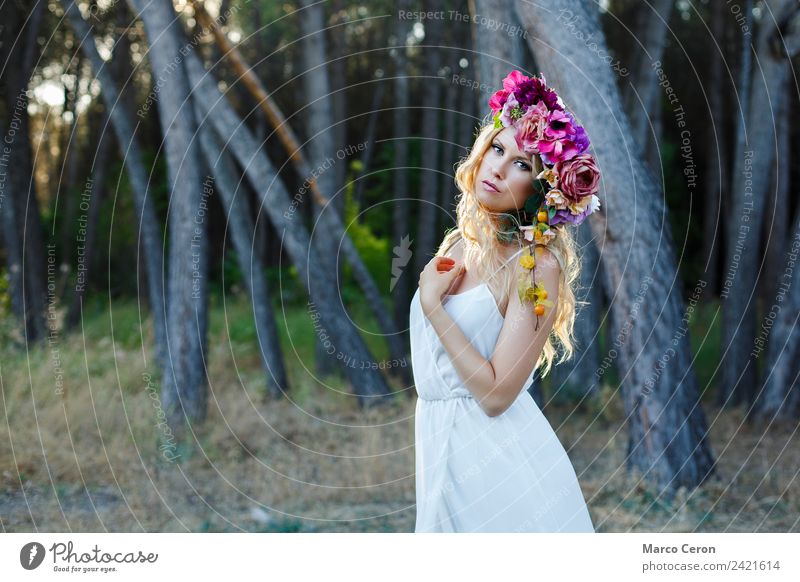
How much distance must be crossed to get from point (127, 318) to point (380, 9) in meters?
7.02

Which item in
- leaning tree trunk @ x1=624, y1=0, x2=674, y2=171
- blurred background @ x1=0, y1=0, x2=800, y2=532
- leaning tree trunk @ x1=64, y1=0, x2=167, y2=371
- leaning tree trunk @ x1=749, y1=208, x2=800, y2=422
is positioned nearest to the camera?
blurred background @ x1=0, y1=0, x2=800, y2=532

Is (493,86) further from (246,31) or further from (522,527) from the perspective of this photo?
(246,31)

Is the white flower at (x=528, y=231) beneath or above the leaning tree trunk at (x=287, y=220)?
beneath

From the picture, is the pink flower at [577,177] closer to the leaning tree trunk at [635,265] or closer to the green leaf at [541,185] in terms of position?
the green leaf at [541,185]

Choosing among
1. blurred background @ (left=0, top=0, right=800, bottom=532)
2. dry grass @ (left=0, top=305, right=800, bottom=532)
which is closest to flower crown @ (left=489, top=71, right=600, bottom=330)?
blurred background @ (left=0, top=0, right=800, bottom=532)

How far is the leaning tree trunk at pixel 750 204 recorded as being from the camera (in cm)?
842

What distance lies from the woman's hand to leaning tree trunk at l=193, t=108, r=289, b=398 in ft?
21.7

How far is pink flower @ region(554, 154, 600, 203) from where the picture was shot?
2982mm

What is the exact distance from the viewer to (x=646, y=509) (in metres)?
6.24

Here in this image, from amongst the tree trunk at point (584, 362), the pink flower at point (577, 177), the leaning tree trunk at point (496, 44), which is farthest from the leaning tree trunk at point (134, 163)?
the pink flower at point (577, 177)

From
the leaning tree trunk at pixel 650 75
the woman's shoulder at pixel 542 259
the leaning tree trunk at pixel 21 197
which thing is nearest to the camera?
the woman's shoulder at pixel 542 259

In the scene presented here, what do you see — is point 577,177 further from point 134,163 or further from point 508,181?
point 134,163

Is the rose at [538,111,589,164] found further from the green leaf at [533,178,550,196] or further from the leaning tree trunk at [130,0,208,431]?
the leaning tree trunk at [130,0,208,431]
